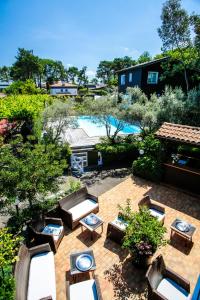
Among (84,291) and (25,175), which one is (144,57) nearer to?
(25,175)

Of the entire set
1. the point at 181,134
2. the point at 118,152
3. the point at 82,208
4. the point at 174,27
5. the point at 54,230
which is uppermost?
the point at 174,27

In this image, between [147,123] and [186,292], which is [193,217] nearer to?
[186,292]

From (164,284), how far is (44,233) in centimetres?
447

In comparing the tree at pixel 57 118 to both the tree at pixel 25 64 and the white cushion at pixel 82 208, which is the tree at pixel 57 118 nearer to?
the white cushion at pixel 82 208

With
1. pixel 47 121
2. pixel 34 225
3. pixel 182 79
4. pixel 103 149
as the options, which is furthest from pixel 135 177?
pixel 182 79

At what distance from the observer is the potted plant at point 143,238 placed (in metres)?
5.91

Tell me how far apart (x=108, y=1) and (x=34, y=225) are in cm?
1165

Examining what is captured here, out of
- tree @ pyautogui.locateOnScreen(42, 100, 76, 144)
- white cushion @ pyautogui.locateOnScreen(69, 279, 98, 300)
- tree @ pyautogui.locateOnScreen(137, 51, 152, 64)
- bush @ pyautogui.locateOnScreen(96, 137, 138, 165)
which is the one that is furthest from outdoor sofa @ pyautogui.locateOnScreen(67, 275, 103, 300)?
tree @ pyautogui.locateOnScreen(137, 51, 152, 64)

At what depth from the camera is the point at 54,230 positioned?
7441 millimetres

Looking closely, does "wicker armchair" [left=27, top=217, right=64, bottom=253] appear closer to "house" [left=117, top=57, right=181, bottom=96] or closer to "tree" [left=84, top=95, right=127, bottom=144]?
"tree" [left=84, top=95, right=127, bottom=144]

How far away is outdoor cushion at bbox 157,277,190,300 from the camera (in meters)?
5.02

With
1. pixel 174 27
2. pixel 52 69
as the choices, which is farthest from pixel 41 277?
pixel 52 69

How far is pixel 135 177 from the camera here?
1279 centimetres

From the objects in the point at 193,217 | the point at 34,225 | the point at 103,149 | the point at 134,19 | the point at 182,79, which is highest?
the point at 134,19
